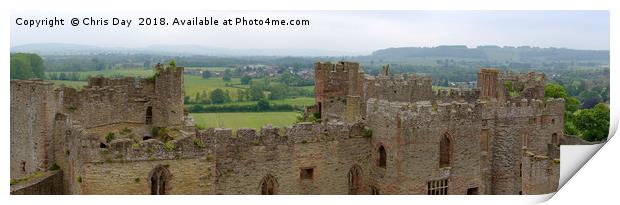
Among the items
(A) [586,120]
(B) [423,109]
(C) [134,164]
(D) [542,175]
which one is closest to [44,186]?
(C) [134,164]

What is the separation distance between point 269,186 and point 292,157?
3.88ft

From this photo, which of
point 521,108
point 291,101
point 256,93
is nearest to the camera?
point 521,108

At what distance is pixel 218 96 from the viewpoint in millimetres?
47438

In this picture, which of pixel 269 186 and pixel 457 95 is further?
pixel 457 95

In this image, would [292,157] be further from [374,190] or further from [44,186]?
A: [44,186]

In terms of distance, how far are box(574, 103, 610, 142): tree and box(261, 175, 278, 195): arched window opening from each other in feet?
68.9

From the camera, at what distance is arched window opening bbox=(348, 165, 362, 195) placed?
1022 inches

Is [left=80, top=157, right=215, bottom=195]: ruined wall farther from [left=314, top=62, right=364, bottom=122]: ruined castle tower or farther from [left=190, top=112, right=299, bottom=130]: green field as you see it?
[left=190, top=112, right=299, bottom=130]: green field

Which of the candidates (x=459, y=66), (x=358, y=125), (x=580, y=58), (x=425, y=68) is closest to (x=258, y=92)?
(x=425, y=68)

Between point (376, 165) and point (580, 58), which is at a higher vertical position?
point (580, 58)

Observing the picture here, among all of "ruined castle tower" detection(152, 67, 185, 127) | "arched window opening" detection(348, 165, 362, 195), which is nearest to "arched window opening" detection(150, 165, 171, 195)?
"ruined castle tower" detection(152, 67, 185, 127)

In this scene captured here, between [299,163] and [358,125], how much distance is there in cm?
254

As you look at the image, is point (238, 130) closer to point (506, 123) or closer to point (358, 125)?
point (358, 125)
